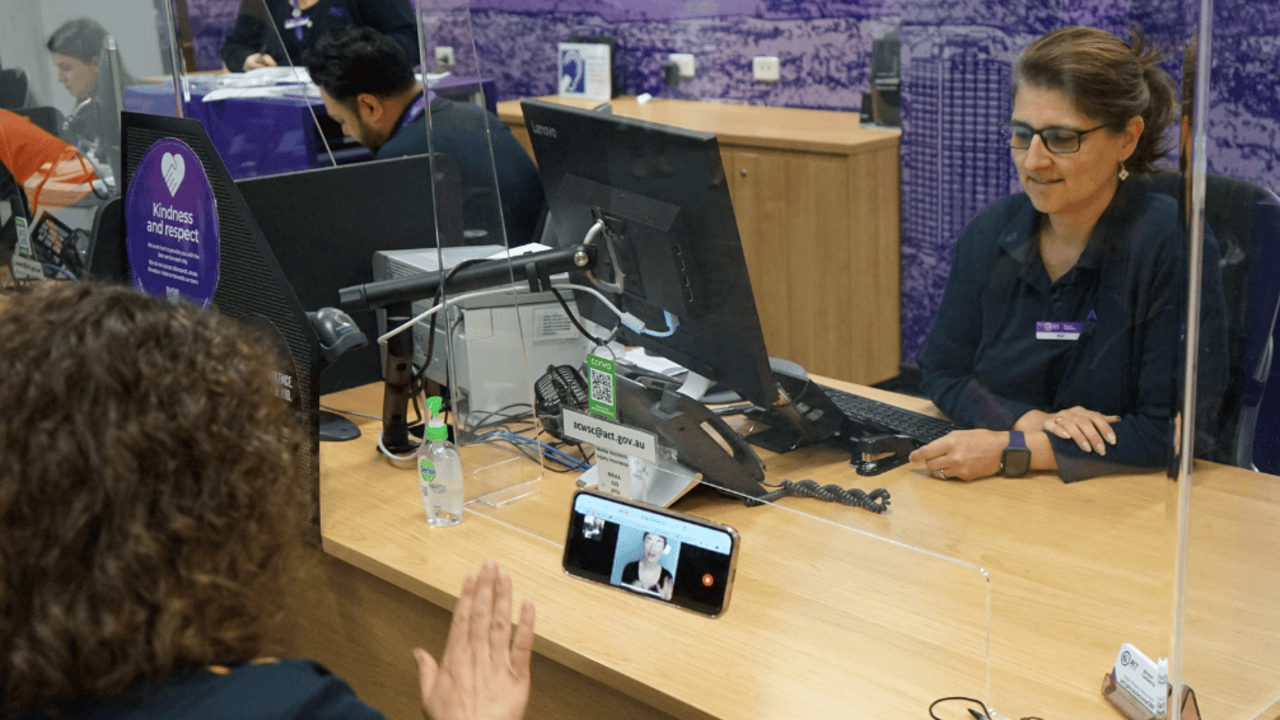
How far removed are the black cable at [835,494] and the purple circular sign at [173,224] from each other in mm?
951

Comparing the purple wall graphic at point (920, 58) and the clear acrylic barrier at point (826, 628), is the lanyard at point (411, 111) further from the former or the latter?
the clear acrylic barrier at point (826, 628)

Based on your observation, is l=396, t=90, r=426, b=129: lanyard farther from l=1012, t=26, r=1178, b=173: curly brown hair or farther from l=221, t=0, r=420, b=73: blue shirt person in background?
l=1012, t=26, r=1178, b=173: curly brown hair

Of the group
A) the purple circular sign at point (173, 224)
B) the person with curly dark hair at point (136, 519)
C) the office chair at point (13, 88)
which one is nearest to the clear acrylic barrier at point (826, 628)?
the person with curly dark hair at point (136, 519)

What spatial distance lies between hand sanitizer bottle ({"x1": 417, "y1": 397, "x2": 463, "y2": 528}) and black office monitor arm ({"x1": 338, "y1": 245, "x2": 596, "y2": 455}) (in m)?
0.21

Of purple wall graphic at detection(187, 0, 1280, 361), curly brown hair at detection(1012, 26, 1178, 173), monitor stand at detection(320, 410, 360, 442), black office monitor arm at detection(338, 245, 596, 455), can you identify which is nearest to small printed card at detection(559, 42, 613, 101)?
purple wall graphic at detection(187, 0, 1280, 361)

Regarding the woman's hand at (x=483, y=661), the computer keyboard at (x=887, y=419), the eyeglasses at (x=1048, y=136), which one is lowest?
the woman's hand at (x=483, y=661)

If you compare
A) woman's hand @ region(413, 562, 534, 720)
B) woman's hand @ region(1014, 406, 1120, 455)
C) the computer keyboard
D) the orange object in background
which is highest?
the orange object in background

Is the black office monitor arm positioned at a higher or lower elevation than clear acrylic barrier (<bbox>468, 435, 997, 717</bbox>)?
higher

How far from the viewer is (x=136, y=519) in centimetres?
82

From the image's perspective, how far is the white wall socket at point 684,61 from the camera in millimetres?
1492

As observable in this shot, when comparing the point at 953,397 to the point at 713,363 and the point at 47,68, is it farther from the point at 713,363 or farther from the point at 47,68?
the point at 47,68

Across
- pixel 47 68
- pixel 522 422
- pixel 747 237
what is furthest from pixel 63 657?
pixel 47 68

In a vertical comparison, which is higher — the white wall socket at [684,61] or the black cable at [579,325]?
the white wall socket at [684,61]

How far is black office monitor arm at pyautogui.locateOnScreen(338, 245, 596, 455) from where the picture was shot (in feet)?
5.76
